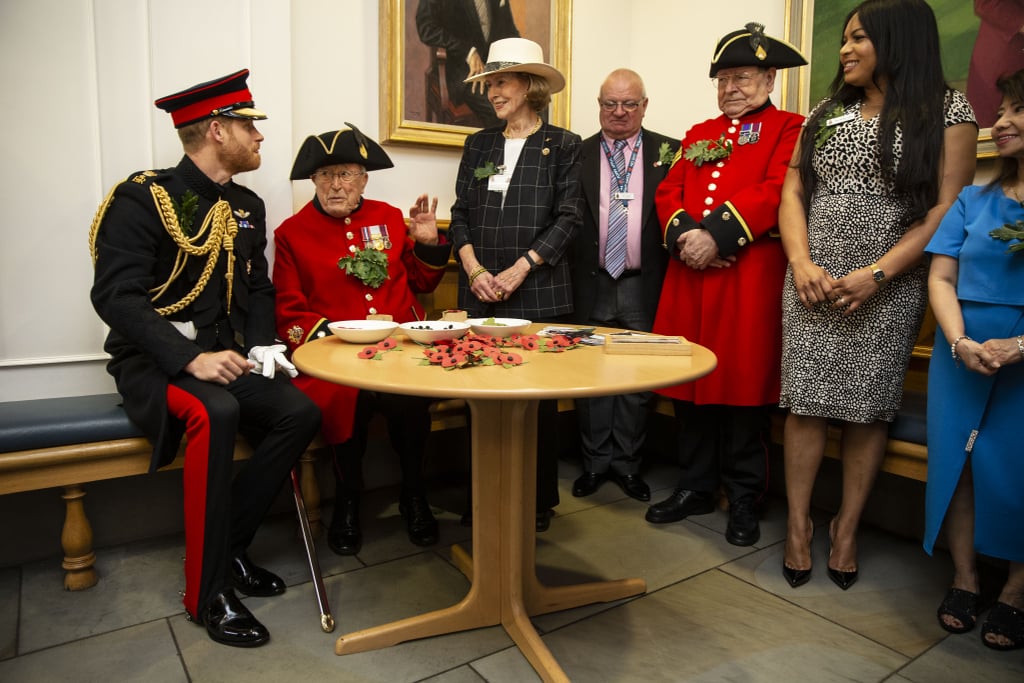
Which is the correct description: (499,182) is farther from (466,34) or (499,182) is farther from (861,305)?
(861,305)

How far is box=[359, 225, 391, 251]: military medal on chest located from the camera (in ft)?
9.60

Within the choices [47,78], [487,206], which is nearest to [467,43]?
[487,206]

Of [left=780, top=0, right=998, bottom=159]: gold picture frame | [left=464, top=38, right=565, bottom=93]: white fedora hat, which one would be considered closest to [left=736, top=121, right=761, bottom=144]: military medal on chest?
[left=464, top=38, right=565, bottom=93]: white fedora hat

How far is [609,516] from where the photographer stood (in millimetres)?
3039

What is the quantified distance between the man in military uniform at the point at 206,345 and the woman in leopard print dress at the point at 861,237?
5.42 feet

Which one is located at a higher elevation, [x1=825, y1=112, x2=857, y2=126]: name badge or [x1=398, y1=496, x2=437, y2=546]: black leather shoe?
[x1=825, y1=112, x2=857, y2=126]: name badge

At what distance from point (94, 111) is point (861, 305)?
8.89 ft

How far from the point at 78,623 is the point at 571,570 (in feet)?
5.13

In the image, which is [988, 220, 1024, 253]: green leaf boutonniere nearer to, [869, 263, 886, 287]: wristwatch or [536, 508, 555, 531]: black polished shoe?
[869, 263, 886, 287]: wristwatch

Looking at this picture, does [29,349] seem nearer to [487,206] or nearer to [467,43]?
[487,206]

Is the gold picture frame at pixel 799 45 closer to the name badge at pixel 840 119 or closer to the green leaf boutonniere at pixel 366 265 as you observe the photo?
the name badge at pixel 840 119

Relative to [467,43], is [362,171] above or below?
below

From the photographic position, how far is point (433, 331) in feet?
6.50

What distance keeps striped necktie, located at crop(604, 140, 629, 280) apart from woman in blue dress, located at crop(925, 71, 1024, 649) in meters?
1.30
